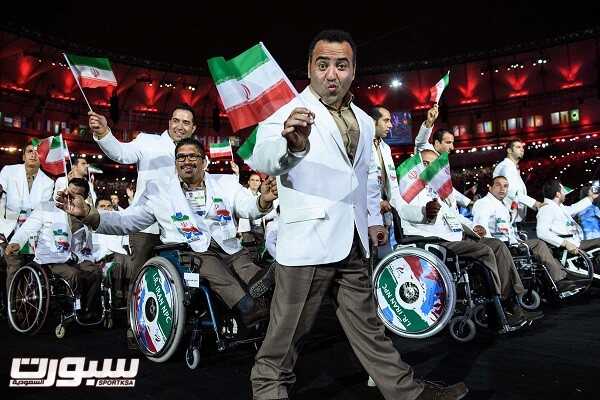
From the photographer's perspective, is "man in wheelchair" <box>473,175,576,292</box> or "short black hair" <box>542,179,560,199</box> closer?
"man in wheelchair" <box>473,175,576,292</box>

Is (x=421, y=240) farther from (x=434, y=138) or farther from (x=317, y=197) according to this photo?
(x=317, y=197)

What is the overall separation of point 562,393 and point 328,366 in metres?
1.20

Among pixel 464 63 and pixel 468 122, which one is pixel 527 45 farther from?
pixel 468 122

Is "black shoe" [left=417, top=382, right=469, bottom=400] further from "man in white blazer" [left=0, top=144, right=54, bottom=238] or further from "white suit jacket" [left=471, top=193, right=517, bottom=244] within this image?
"man in white blazer" [left=0, top=144, right=54, bottom=238]

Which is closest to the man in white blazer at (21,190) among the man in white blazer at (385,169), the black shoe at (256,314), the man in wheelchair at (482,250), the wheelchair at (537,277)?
the black shoe at (256,314)

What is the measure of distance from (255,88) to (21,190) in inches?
167

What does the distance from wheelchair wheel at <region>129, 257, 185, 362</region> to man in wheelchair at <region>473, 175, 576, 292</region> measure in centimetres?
297

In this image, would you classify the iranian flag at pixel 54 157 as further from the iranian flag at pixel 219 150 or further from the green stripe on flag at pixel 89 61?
the iranian flag at pixel 219 150

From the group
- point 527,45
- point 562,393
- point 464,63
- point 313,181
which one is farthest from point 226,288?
point 464,63

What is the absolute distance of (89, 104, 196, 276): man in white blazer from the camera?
141 inches

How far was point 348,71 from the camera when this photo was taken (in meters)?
→ 1.81
